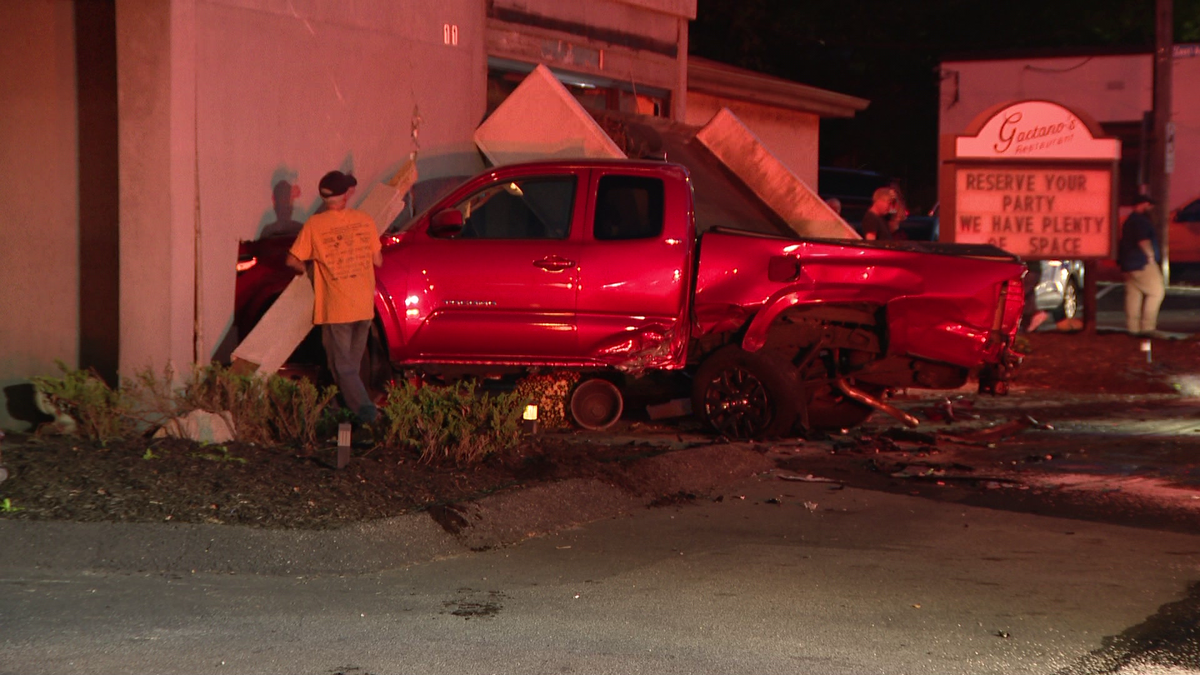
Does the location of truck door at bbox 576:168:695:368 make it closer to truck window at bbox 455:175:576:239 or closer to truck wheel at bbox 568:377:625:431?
truck window at bbox 455:175:576:239

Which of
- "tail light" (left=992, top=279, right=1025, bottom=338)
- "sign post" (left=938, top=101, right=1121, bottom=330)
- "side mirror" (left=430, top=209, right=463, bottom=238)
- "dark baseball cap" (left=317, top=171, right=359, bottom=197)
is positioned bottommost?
"tail light" (left=992, top=279, right=1025, bottom=338)

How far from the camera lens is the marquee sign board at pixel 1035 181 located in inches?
695

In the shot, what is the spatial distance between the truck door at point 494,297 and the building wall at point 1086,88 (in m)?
26.0

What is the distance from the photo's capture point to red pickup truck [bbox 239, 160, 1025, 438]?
11.1 metres

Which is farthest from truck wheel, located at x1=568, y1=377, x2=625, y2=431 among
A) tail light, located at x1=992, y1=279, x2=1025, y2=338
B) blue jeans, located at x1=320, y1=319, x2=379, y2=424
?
tail light, located at x1=992, y1=279, x2=1025, y2=338

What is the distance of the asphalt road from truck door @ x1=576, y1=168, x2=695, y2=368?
2973 mm

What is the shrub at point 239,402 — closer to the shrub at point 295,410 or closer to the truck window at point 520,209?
the shrub at point 295,410

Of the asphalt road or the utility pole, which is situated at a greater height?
the utility pole

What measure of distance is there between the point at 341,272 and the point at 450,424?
6.44ft

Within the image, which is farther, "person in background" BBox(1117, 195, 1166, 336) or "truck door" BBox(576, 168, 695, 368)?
"person in background" BBox(1117, 195, 1166, 336)

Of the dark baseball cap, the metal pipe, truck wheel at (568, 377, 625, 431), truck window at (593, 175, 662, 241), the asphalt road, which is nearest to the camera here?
the asphalt road

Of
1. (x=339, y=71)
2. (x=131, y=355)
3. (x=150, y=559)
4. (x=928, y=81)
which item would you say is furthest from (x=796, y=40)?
(x=150, y=559)

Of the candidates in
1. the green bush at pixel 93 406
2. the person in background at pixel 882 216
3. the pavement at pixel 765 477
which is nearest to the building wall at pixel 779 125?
the person in background at pixel 882 216

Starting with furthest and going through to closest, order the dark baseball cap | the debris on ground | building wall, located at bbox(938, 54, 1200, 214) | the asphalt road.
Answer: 1. building wall, located at bbox(938, 54, 1200, 214)
2. the dark baseball cap
3. the debris on ground
4. the asphalt road
